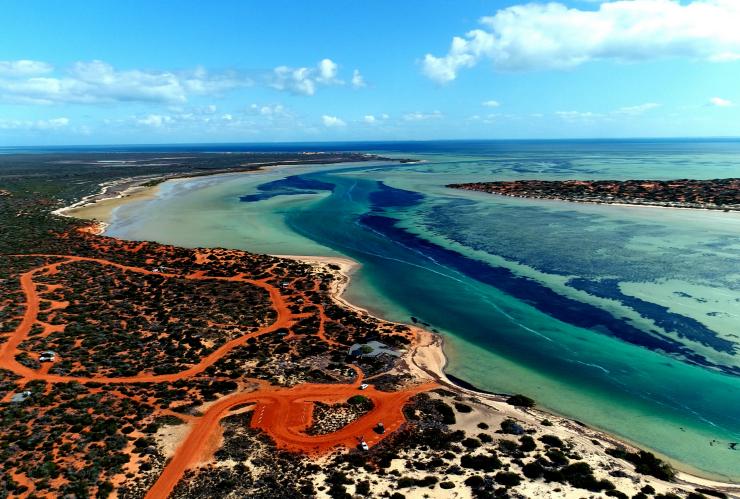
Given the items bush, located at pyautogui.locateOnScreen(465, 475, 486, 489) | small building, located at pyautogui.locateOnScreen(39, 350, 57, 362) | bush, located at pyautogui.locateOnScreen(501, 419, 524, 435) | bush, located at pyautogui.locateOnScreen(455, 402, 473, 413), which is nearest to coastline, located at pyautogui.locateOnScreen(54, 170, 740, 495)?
bush, located at pyautogui.locateOnScreen(501, 419, 524, 435)

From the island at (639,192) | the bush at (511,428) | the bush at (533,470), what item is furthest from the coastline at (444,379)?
the island at (639,192)

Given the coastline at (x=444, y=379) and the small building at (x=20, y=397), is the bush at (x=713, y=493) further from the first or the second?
the small building at (x=20, y=397)

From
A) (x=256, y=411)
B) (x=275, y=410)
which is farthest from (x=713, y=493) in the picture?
(x=256, y=411)

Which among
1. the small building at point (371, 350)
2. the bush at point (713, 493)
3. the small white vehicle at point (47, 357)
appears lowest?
the bush at point (713, 493)

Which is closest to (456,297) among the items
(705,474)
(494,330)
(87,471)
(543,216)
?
(494,330)

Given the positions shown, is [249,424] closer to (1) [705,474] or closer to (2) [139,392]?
(2) [139,392]

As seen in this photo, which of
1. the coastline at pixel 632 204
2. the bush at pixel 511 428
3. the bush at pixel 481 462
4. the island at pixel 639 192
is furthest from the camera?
the island at pixel 639 192
